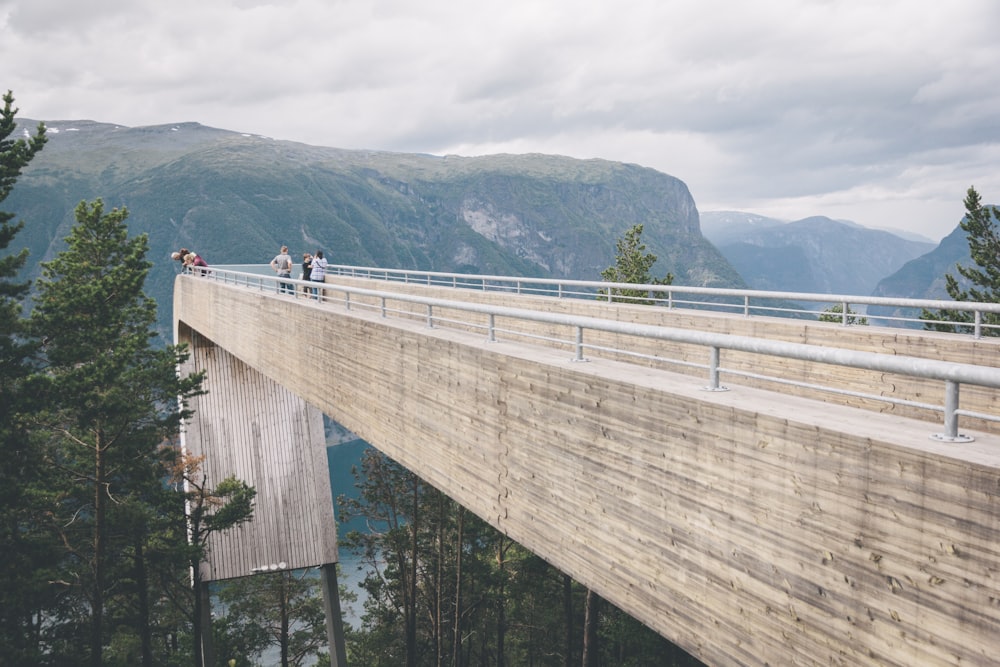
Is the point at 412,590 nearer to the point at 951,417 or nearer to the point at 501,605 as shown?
the point at 501,605

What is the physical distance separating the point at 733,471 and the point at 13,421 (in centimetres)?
1696

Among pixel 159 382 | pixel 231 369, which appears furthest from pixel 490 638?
pixel 159 382

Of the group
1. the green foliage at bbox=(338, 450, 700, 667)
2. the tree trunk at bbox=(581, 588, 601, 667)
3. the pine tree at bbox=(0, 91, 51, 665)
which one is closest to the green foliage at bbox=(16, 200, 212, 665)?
the pine tree at bbox=(0, 91, 51, 665)

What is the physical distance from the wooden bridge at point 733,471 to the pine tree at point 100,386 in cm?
961

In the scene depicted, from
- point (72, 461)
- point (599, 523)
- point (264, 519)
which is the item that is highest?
point (599, 523)

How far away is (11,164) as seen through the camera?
16.2m

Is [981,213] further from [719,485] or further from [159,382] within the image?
[159,382]

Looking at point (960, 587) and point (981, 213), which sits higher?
point (981, 213)

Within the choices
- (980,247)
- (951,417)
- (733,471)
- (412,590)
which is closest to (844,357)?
(951,417)

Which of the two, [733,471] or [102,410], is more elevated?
[733,471]

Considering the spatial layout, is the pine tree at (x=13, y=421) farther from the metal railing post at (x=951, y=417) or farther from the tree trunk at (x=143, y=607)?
the metal railing post at (x=951, y=417)

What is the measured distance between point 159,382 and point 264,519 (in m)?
5.92

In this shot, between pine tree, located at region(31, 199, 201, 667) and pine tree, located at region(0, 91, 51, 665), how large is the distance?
1.96ft

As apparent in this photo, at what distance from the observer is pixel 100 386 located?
59.6 ft
